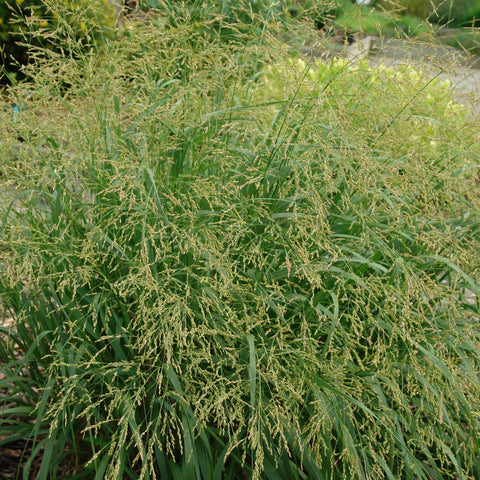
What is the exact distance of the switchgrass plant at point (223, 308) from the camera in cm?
171

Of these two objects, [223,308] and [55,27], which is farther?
[55,27]

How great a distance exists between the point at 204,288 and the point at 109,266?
365 mm

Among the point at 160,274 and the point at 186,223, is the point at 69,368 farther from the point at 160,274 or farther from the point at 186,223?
the point at 186,223

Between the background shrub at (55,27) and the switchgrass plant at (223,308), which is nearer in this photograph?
the switchgrass plant at (223,308)

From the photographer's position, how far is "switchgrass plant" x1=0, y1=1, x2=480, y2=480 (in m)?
1.71

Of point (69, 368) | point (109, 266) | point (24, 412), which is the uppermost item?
point (109, 266)

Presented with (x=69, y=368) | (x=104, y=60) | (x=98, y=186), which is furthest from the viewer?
(x=104, y=60)

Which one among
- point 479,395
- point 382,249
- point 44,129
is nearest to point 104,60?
point 44,129

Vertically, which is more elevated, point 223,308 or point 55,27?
point 55,27

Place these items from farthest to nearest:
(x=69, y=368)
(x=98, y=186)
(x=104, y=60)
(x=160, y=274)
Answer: (x=104, y=60) < (x=98, y=186) < (x=160, y=274) < (x=69, y=368)

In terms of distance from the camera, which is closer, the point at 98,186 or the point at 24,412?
the point at 24,412

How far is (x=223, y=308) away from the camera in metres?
1.83

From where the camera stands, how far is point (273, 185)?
7.09ft

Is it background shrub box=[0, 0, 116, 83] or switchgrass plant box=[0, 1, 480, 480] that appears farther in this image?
background shrub box=[0, 0, 116, 83]
